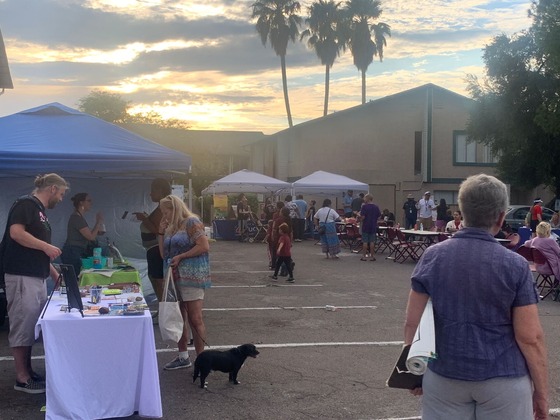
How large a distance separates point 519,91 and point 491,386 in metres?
25.4

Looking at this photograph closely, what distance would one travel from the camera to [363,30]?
4453cm

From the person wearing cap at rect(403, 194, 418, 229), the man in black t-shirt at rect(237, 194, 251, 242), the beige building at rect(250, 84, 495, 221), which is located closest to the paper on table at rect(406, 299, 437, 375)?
the man in black t-shirt at rect(237, 194, 251, 242)

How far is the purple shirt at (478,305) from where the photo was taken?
8.84ft

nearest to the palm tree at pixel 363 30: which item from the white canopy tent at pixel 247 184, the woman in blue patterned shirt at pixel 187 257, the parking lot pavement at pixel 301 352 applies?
the white canopy tent at pixel 247 184

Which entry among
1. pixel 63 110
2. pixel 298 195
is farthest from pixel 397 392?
pixel 298 195

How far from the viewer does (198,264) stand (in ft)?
19.9

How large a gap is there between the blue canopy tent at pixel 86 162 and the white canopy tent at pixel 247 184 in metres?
13.1

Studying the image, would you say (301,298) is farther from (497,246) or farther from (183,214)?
(497,246)

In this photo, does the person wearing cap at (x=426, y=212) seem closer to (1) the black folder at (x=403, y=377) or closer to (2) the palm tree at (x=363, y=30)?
(1) the black folder at (x=403, y=377)

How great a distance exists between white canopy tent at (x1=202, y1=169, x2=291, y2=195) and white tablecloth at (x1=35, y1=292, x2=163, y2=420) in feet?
62.9

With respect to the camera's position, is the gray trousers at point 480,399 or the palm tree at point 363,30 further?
the palm tree at point 363,30

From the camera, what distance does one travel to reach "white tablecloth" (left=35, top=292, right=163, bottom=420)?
4.71 m

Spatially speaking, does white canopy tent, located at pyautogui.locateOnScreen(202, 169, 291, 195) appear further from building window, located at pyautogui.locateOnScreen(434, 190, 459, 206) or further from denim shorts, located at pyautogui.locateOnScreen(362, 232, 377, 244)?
building window, located at pyautogui.locateOnScreen(434, 190, 459, 206)

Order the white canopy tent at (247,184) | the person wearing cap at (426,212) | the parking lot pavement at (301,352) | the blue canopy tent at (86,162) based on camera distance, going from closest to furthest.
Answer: the parking lot pavement at (301,352)
the blue canopy tent at (86,162)
the person wearing cap at (426,212)
the white canopy tent at (247,184)
